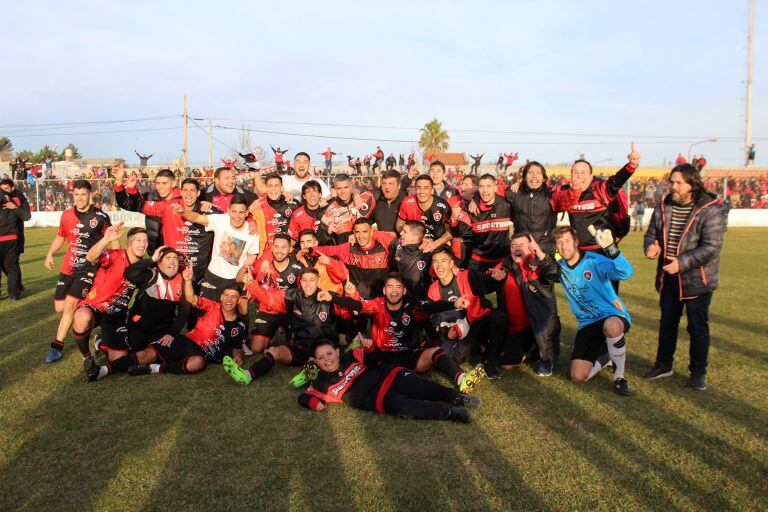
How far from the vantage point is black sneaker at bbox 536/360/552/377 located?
5758mm

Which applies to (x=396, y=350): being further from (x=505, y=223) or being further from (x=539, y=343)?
(x=505, y=223)

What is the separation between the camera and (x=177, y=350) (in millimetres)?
6117

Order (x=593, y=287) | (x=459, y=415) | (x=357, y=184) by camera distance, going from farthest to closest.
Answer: (x=357, y=184) < (x=593, y=287) < (x=459, y=415)

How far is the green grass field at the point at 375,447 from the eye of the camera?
3.41 meters

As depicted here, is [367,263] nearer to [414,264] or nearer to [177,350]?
[414,264]

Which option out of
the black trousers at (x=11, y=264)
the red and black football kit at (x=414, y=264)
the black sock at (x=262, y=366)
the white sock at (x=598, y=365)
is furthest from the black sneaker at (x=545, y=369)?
the black trousers at (x=11, y=264)

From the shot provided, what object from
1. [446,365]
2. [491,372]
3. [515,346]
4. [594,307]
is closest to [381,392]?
[446,365]

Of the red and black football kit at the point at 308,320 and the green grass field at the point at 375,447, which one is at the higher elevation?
the red and black football kit at the point at 308,320

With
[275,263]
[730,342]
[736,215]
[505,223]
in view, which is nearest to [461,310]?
[505,223]

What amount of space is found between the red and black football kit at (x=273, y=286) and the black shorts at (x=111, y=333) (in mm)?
1486

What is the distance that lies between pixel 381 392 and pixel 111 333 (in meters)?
3.43

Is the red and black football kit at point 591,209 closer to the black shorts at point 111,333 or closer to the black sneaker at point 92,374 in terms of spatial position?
the black shorts at point 111,333

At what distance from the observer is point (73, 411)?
4.91 m

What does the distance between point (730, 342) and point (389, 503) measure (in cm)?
571
